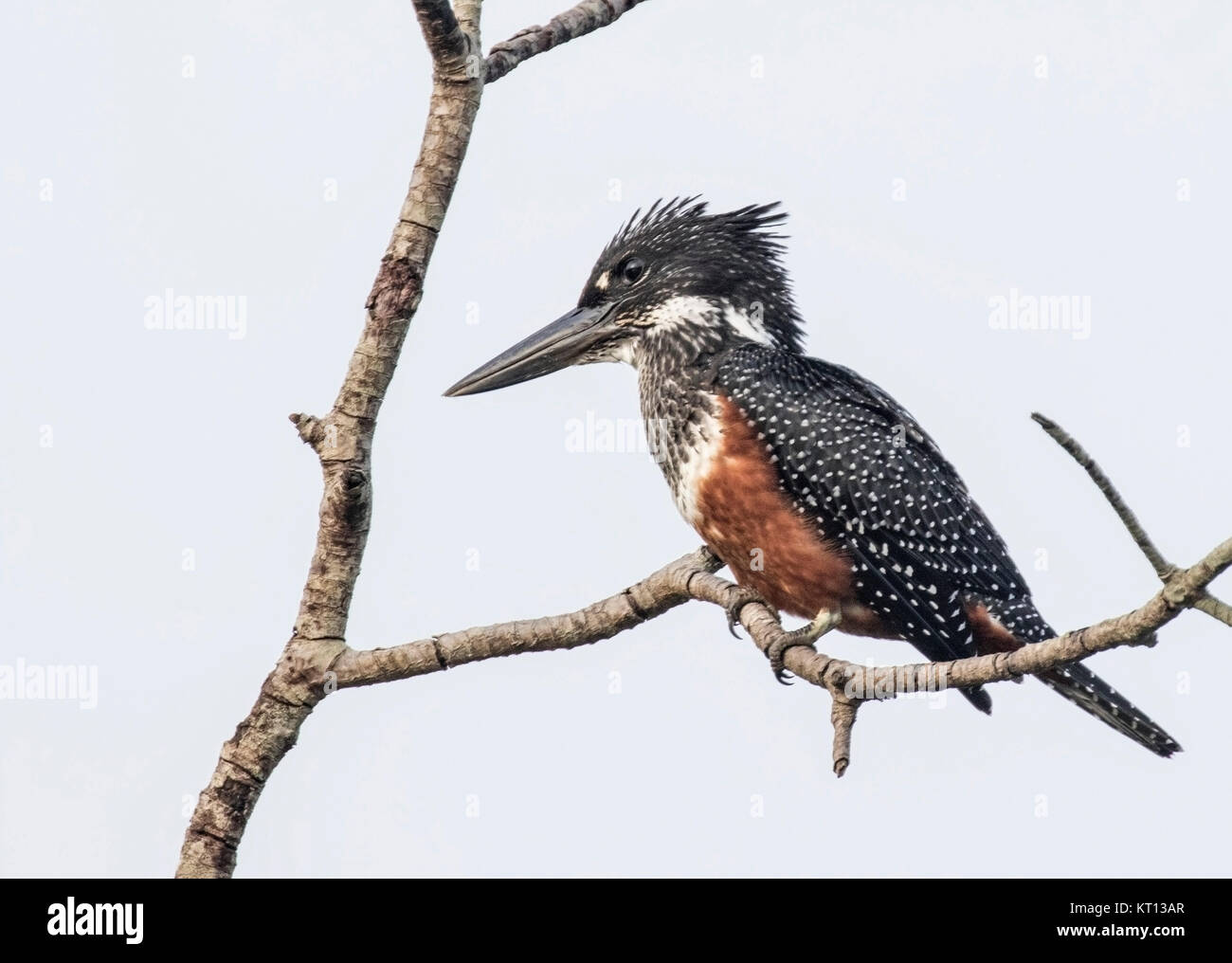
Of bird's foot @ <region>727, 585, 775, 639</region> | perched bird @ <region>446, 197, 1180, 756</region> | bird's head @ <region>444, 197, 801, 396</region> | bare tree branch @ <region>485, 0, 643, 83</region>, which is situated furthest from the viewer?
bird's head @ <region>444, 197, 801, 396</region>

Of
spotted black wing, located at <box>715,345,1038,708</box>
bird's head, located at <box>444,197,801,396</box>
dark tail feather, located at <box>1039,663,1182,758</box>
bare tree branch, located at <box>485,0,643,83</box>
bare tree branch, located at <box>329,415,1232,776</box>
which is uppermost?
bare tree branch, located at <box>485,0,643,83</box>

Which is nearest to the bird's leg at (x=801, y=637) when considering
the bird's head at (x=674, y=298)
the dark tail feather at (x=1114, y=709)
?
the dark tail feather at (x=1114, y=709)

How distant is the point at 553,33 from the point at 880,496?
6.57 feet

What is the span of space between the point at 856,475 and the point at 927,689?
2.02 metres

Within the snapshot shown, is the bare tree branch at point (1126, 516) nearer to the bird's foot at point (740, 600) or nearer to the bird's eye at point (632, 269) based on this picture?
the bird's foot at point (740, 600)

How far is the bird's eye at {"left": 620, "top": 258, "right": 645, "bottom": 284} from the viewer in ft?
19.0

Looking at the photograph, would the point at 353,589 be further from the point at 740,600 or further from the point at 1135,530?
the point at 1135,530

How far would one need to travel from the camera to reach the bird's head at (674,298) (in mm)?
5652

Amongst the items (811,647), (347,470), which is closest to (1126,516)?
(811,647)

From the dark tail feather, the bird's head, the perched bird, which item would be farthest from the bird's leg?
the bird's head

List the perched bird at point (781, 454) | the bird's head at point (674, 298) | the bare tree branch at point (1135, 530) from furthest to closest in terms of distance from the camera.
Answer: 1. the bird's head at point (674, 298)
2. the perched bird at point (781, 454)
3. the bare tree branch at point (1135, 530)

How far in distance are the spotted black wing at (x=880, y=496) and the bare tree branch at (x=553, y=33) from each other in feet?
4.62

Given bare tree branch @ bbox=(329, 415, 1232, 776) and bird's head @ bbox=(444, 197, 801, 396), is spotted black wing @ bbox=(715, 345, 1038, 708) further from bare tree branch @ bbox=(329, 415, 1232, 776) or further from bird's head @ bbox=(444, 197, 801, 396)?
bare tree branch @ bbox=(329, 415, 1232, 776)

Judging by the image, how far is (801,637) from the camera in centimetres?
454
